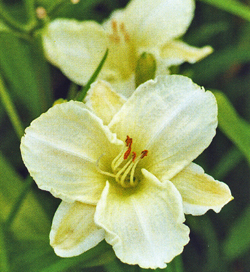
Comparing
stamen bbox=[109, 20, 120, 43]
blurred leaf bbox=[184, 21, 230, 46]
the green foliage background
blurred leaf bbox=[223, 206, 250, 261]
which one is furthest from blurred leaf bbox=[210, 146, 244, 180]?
stamen bbox=[109, 20, 120, 43]

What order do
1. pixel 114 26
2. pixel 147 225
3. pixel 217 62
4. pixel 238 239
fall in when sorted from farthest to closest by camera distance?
pixel 217 62 → pixel 238 239 → pixel 114 26 → pixel 147 225

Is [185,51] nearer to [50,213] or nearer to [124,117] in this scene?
[124,117]

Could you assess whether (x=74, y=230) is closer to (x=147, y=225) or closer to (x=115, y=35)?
(x=147, y=225)

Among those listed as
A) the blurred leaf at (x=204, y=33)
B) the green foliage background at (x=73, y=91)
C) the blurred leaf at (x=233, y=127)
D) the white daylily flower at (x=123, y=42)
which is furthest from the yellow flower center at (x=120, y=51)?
the blurred leaf at (x=204, y=33)

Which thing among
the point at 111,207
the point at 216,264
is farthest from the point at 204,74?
the point at 111,207

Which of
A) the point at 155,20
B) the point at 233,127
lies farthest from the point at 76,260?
the point at 155,20

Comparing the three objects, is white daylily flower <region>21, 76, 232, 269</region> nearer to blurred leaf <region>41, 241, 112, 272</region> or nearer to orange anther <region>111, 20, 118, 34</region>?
blurred leaf <region>41, 241, 112, 272</region>

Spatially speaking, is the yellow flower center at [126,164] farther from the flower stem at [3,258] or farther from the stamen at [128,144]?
the flower stem at [3,258]
